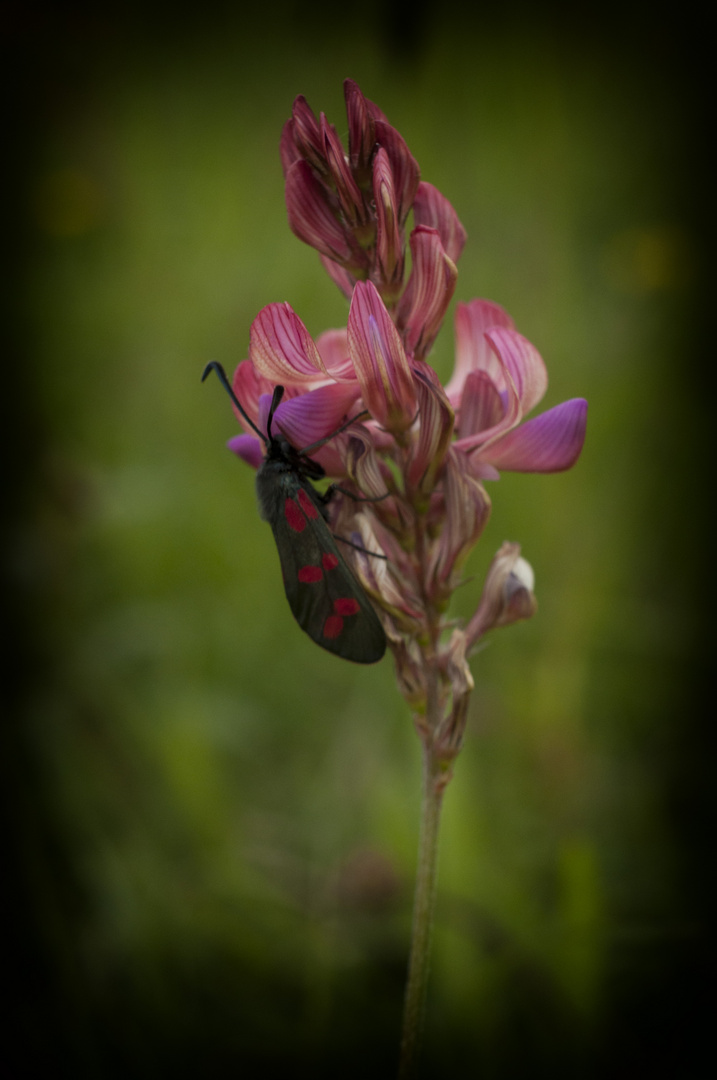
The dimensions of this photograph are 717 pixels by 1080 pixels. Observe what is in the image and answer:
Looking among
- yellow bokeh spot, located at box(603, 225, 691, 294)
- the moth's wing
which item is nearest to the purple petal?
the moth's wing

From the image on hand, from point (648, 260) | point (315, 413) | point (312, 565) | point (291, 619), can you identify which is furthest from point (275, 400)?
point (648, 260)

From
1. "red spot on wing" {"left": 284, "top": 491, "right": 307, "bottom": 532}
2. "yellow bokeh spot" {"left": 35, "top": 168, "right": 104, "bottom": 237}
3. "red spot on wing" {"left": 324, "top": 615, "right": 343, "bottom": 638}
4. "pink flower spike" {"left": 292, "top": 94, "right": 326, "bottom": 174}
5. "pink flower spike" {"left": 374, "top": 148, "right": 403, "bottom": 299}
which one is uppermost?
"yellow bokeh spot" {"left": 35, "top": 168, "right": 104, "bottom": 237}

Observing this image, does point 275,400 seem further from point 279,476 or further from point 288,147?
point 288,147

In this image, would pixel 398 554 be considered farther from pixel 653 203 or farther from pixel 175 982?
pixel 653 203

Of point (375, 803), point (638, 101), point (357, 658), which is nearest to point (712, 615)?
point (375, 803)

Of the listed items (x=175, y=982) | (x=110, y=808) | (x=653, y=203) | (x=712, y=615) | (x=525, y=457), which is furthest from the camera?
(x=653, y=203)

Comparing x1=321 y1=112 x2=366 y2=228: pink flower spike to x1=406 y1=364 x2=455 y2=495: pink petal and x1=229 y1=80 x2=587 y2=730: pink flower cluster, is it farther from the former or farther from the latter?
x1=406 y1=364 x2=455 y2=495: pink petal
